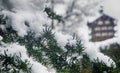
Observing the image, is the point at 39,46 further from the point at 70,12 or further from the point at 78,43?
the point at 70,12

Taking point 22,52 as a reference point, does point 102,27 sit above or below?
above

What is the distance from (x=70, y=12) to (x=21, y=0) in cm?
2333

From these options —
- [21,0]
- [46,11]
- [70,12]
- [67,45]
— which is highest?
[70,12]

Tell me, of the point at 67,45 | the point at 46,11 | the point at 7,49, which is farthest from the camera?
the point at 46,11

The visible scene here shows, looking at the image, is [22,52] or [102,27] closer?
[22,52]

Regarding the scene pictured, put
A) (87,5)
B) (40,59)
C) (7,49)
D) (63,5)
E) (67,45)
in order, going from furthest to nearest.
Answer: (87,5)
(63,5)
(67,45)
(40,59)
(7,49)

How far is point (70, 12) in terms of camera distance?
2822 cm

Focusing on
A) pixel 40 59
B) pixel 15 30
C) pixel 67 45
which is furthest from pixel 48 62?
pixel 15 30

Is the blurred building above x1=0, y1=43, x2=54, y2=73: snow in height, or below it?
above

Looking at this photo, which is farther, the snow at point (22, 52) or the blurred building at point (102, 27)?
the blurred building at point (102, 27)

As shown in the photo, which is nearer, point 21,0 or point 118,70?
point 118,70

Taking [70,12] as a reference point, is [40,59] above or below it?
below

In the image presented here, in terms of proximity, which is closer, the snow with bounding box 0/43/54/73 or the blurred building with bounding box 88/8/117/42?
the snow with bounding box 0/43/54/73

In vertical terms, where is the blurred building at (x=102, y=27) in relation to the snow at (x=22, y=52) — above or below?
above
